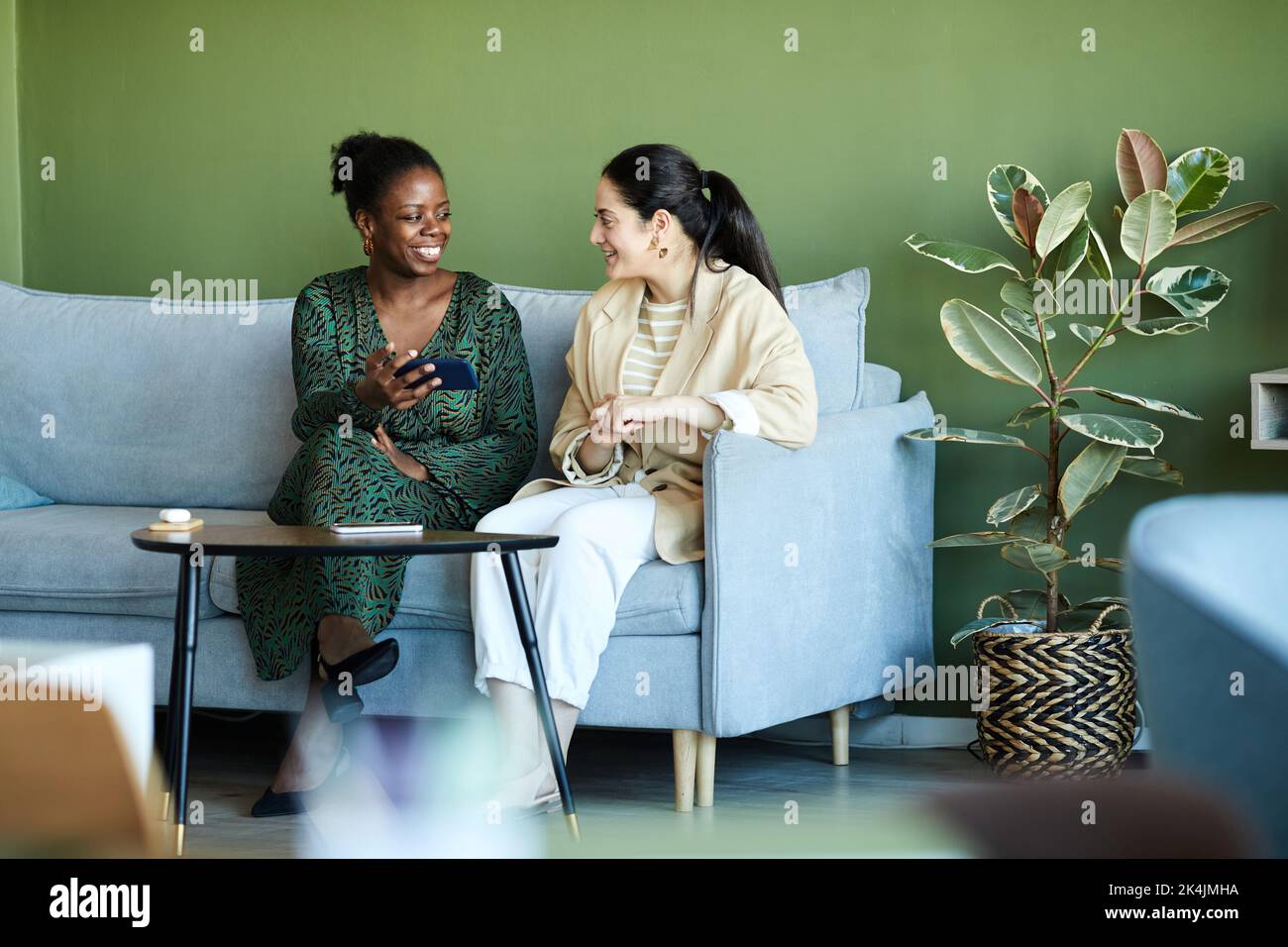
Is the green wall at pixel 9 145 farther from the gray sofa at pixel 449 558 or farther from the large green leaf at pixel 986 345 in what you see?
the large green leaf at pixel 986 345

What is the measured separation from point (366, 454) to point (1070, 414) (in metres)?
1.32

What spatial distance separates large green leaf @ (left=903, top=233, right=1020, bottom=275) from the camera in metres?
2.73

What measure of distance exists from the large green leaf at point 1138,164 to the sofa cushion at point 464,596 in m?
1.14

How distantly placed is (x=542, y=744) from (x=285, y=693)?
19.9 inches

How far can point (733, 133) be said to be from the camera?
3197 mm

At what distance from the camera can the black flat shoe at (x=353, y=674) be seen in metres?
2.21

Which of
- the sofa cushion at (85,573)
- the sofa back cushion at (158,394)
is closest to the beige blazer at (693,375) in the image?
the sofa back cushion at (158,394)

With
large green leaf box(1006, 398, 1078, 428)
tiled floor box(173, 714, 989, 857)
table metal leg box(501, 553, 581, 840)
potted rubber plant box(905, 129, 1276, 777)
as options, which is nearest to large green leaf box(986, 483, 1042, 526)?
potted rubber plant box(905, 129, 1276, 777)

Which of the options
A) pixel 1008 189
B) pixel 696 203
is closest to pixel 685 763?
pixel 696 203

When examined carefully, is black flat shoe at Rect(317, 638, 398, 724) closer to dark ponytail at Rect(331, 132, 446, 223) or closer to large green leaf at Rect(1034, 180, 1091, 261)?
dark ponytail at Rect(331, 132, 446, 223)

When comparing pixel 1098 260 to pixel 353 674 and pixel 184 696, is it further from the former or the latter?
pixel 184 696

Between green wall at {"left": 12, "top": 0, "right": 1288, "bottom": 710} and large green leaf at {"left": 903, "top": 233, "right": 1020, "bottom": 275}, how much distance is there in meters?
0.26

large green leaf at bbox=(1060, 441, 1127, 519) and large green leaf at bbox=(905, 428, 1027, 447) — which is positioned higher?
large green leaf at bbox=(905, 428, 1027, 447)
